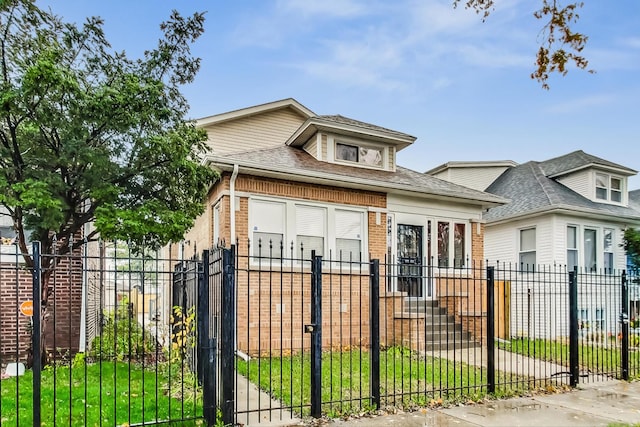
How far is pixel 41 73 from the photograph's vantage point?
Answer: 23.5ft

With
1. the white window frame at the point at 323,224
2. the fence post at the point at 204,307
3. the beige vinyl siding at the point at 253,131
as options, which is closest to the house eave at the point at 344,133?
the beige vinyl siding at the point at 253,131

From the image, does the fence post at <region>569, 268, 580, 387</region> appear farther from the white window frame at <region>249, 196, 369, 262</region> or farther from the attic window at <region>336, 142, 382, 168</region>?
the attic window at <region>336, 142, 382, 168</region>

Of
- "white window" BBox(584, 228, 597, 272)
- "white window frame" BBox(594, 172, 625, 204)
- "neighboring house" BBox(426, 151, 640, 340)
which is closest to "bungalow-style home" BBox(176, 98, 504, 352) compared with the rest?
"neighboring house" BBox(426, 151, 640, 340)

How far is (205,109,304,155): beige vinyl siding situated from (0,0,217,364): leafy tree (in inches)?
195

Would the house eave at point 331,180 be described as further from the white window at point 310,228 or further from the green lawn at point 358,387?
the green lawn at point 358,387

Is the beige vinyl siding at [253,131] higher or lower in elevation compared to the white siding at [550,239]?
higher

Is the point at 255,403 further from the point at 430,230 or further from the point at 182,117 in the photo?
the point at 430,230

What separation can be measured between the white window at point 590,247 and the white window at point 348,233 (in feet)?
30.2

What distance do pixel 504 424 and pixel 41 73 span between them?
26.1ft

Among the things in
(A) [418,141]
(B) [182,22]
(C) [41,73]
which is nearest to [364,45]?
(A) [418,141]

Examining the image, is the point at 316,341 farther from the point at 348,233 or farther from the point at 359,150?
the point at 359,150

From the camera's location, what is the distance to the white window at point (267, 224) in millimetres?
10773

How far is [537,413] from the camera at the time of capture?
6.04 metres

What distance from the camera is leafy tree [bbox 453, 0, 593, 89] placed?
Answer: 243 inches
